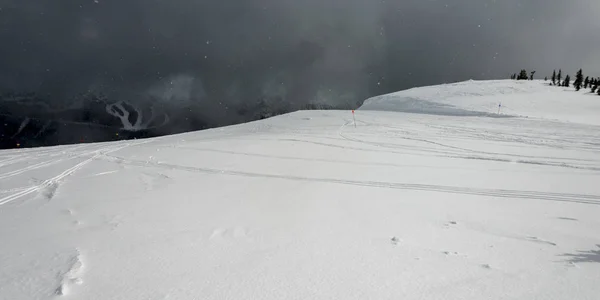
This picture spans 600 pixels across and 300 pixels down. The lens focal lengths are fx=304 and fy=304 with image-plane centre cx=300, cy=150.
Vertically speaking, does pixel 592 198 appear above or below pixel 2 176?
below

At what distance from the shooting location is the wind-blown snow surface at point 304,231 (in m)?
2.80

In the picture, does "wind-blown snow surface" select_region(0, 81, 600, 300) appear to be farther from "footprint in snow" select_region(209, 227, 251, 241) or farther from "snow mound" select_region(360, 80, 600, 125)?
"snow mound" select_region(360, 80, 600, 125)

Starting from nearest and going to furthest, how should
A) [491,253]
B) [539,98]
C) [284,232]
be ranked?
[491,253] → [284,232] → [539,98]

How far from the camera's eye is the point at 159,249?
3.60 m

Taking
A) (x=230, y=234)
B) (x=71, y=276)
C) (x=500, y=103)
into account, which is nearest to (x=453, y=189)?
(x=230, y=234)

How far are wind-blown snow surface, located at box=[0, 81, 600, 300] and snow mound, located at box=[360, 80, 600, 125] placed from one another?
25.2 m

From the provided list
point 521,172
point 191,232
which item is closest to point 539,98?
point 521,172

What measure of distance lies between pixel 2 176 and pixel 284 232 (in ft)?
31.4

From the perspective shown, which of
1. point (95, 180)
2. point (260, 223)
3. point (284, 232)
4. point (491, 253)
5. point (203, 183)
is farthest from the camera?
point (95, 180)

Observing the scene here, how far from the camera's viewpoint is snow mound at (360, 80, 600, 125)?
3073 cm

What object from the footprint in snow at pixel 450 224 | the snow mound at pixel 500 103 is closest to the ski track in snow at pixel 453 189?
the footprint in snow at pixel 450 224

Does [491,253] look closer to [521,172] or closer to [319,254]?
[319,254]

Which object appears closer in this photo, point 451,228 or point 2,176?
point 451,228

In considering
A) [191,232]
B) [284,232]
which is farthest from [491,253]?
[191,232]
